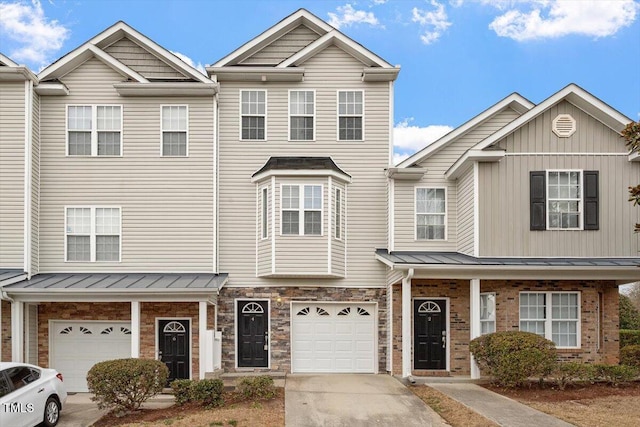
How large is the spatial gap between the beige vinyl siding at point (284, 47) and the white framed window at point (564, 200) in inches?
329

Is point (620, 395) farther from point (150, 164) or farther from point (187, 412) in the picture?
point (150, 164)

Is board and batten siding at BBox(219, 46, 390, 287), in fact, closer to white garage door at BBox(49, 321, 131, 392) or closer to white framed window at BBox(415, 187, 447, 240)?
white framed window at BBox(415, 187, 447, 240)

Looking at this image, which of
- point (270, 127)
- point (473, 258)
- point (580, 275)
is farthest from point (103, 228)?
point (580, 275)

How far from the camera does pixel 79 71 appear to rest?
784 inches

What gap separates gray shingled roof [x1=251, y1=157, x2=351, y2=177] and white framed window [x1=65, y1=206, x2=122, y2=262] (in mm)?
4400

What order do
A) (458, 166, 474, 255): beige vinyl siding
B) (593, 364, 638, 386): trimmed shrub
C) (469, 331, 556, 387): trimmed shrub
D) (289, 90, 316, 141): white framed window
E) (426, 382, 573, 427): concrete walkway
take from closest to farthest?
(426, 382, 573, 427): concrete walkway
(469, 331, 556, 387): trimmed shrub
(593, 364, 638, 386): trimmed shrub
(458, 166, 474, 255): beige vinyl siding
(289, 90, 316, 141): white framed window

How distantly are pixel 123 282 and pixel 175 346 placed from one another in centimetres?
246

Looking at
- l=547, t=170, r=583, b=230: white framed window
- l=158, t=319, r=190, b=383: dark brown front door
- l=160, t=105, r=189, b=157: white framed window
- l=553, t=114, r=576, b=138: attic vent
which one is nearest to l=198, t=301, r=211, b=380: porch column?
l=158, t=319, r=190, b=383: dark brown front door

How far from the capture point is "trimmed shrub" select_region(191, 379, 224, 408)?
14.9m

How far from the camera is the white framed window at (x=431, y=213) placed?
66.0ft

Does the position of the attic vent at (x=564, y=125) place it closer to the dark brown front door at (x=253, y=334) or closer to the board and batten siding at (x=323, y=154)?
the board and batten siding at (x=323, y=154)

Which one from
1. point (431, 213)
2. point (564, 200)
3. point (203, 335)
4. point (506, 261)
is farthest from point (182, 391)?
point (564, 200)

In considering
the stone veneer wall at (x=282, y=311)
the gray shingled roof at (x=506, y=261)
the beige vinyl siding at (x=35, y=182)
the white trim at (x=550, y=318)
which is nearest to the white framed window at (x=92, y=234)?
the beige vinyl siding at (x=35, y=182)

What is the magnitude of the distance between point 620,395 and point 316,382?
24.5 ft
